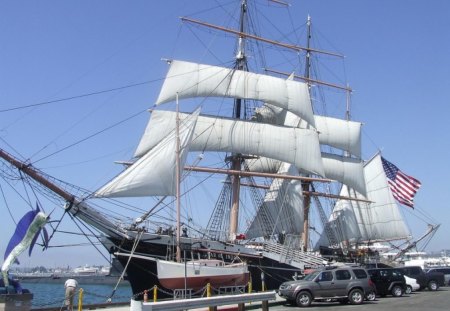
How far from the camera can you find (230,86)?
48.9m

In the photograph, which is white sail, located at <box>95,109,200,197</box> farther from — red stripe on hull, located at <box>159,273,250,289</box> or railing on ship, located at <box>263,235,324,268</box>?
railing on ship, located at <box>263,235,324,268</box>

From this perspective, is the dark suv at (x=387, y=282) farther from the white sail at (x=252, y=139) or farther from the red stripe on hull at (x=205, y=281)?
the white sail at (x=252, y=139)

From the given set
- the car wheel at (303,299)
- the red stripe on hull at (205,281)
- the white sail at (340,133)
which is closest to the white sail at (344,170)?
the white sail at (340,133)

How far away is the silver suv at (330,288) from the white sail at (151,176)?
8.39 meters

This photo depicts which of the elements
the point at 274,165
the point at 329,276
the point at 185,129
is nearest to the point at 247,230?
the point at 274,165

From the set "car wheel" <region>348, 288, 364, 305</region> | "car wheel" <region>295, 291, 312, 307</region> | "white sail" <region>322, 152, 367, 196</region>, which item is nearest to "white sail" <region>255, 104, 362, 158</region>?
"white sail" <region>322, 152, 367, 196</region>

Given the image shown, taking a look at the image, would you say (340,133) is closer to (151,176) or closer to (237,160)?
(237,160)

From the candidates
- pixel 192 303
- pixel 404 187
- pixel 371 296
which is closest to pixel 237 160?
pixel 404 187

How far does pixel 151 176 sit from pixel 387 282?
1344 centimetres

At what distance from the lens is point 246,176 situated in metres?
Result: 49.0

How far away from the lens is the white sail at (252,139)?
145ft

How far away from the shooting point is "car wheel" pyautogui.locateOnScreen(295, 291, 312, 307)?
77.6 feet

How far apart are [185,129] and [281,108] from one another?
901 inches

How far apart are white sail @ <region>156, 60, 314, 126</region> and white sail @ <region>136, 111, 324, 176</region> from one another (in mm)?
2091
